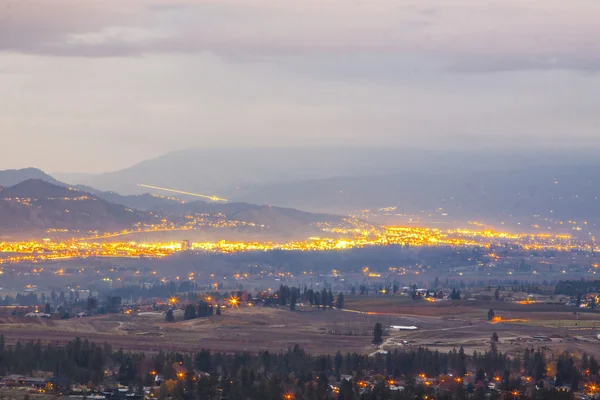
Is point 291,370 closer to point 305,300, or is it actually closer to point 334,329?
point 334,329

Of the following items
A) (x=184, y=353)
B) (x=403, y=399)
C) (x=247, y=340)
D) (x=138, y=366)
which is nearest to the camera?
(x=403, y=399)

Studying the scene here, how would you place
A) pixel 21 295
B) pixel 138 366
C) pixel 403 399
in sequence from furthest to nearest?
1. pixel 21 295
2. pixel 138 366
3. pixel 403 399

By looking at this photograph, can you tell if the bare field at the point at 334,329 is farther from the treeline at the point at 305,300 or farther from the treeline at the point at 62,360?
the treeline at the point at 62,360

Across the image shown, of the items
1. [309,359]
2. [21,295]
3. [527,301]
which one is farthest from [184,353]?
[21,295]

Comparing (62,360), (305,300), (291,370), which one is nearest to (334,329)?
(305,300)

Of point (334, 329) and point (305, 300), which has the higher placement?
A: point (305, 300)

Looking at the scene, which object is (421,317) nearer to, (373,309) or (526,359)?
(373,309)

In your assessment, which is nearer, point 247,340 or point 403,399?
point 403,399

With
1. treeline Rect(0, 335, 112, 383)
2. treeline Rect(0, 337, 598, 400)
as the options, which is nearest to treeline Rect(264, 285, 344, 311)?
treeline Rect(0, 337, 598, 400)
